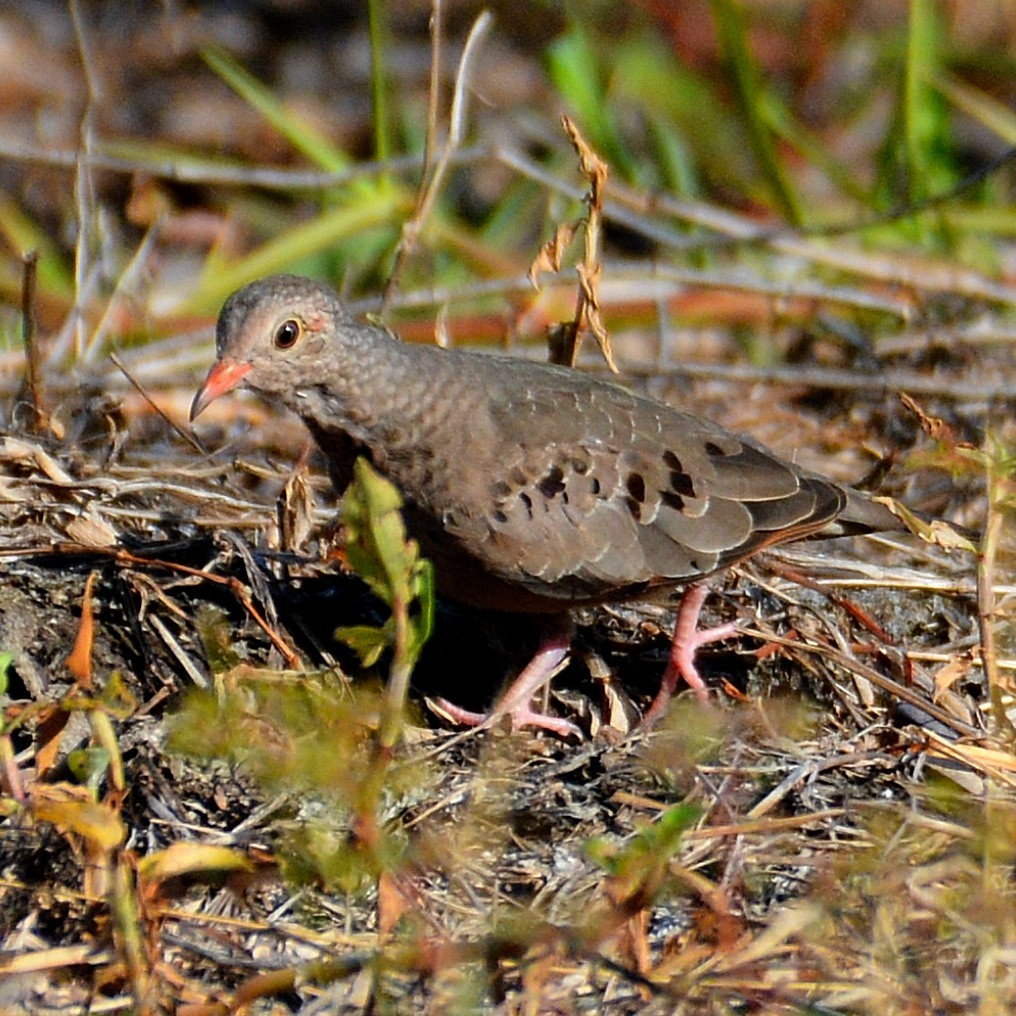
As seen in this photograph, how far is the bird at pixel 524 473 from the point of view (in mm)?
3975

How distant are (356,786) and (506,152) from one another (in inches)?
136

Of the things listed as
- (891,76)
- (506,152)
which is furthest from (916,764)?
(891,76)

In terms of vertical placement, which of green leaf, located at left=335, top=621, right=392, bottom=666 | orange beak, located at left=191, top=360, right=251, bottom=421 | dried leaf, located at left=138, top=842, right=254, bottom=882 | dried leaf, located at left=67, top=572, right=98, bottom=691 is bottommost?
dried leaf, located at left=138, top=842, right=254, bottom=882

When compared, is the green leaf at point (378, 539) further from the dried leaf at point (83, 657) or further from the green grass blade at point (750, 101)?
the green grass blade at point (750, 101)

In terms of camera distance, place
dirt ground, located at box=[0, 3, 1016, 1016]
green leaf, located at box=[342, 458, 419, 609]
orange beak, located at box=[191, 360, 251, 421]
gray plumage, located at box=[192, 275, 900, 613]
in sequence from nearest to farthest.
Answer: green leaf, located at box=[342, 458, 419, 609]
dirt ground, located at box=[0, 3, 1016, 1016]
orange beak, located at box=[191, 360, 251, 421]
gray plumage, located at box=[192, 275, 900, 613]

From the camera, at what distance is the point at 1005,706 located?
4.04 m

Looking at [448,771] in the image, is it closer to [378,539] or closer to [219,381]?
[219,381]

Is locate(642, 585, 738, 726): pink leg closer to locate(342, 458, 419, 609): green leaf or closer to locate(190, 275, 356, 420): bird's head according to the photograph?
A: locate(190, 275, 356, 420): bird's head

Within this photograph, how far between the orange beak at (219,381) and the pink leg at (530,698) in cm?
96

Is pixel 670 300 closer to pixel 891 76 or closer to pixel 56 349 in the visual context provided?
pixel 56 349

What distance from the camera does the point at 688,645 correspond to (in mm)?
4227

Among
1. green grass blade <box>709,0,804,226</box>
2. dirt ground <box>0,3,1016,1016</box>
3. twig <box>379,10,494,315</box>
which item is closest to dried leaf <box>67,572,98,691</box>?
dirt ground <box>0,3,1016,1016</box>

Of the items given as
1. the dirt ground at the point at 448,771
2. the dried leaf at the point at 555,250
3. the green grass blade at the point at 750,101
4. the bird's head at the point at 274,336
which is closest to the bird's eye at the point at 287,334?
the bird's head at the point at 274,336

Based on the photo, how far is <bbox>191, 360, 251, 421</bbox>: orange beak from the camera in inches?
151
